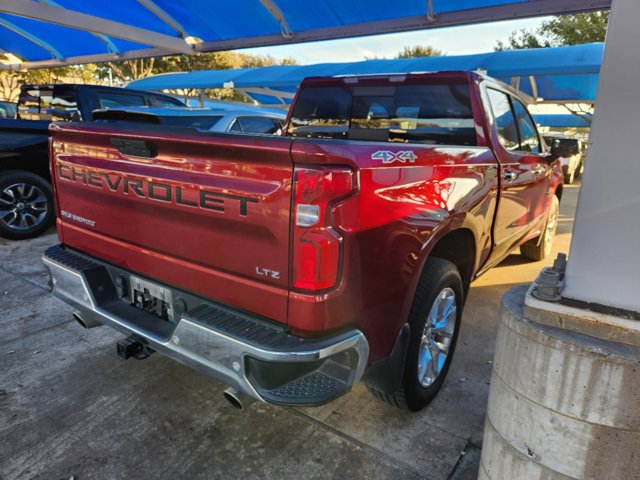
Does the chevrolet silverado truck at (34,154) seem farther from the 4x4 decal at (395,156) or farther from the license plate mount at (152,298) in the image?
Result: the 4x4 decal at (395,156)

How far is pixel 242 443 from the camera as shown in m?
2.42

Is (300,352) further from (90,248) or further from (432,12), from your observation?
(432,12)

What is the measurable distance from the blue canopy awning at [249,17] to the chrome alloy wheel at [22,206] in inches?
134

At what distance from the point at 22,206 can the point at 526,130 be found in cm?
622

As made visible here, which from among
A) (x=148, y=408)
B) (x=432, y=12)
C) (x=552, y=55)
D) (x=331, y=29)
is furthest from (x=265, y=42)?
(x=148, y=408)

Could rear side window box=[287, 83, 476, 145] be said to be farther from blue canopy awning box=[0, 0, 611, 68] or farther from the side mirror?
blue canopy awning box=[0, 0, 611, 68]

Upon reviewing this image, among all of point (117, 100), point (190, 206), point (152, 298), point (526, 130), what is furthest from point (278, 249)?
point (117, 100)

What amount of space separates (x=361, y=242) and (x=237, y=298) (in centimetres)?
62

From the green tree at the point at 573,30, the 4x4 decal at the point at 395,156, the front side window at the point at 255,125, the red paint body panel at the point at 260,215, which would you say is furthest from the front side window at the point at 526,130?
the green tree at the point at 573,30

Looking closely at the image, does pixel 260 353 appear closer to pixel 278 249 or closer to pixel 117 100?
pixel 278 249

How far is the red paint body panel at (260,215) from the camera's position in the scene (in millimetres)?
1808

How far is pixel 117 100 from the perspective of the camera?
662 cm

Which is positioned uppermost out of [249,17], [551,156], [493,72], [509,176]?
[249,17]

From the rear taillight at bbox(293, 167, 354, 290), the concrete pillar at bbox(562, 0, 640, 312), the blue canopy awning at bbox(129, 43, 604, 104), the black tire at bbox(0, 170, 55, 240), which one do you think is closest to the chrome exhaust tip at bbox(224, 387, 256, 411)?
the rear taillight at bbox(293, 167, 354, 290)
